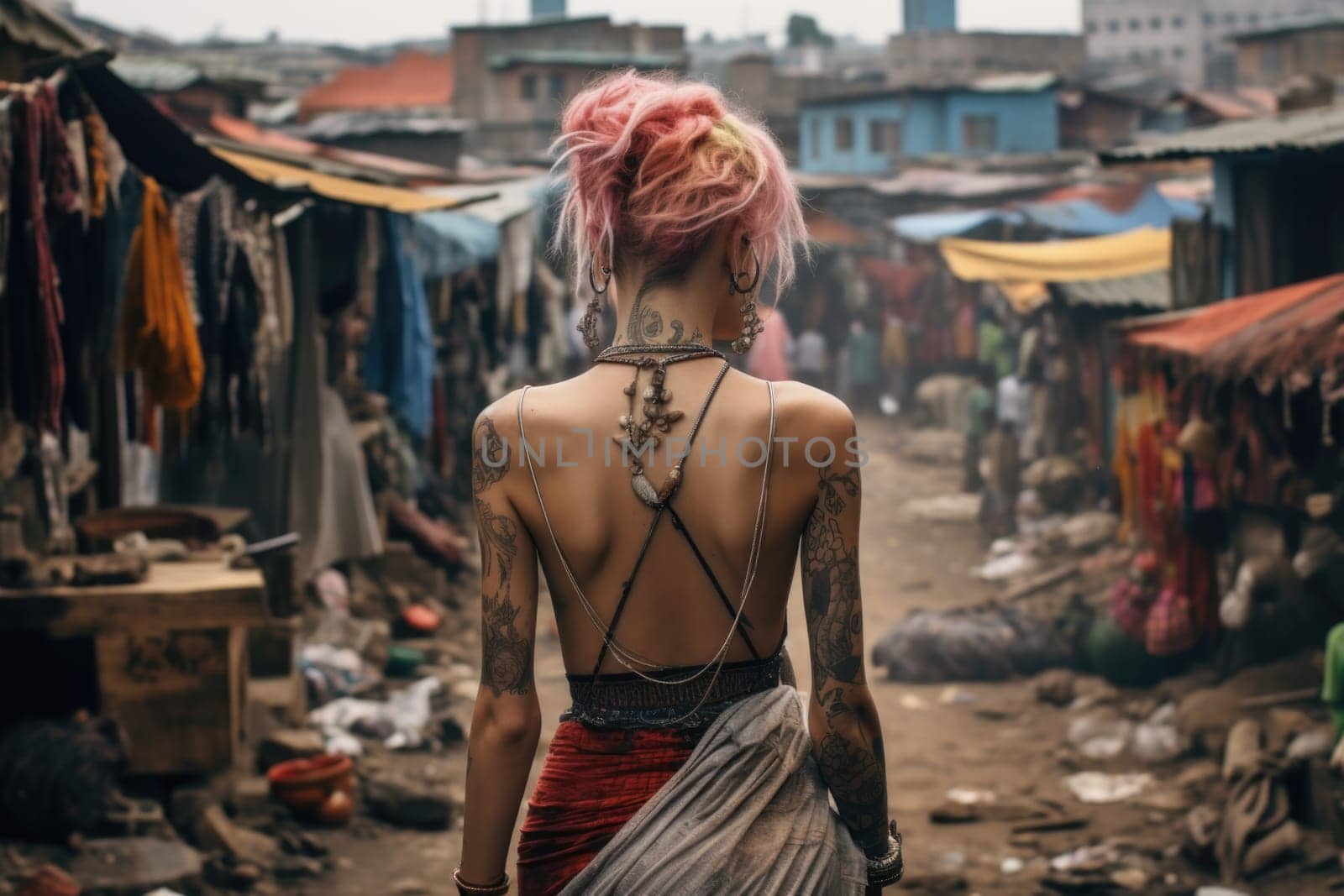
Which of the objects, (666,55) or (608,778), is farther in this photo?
(666,55)

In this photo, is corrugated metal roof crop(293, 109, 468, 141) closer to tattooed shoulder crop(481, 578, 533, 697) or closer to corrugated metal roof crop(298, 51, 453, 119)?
corrugated metal roof crop(298, 51, 453, 119)

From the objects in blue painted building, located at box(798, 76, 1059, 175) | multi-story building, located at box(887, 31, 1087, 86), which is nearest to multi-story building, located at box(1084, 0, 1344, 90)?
multi-story building, located at box(887, 31, 1087, 86)

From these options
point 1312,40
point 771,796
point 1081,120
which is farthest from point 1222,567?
point 1312,40

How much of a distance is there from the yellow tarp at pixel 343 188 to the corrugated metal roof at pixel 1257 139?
4.46 meters

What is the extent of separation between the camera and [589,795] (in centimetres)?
273

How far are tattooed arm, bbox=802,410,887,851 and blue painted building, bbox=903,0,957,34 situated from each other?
54.1 m

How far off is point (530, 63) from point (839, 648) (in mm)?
35462

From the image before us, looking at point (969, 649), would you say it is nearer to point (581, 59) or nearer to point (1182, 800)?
point (1182, 800)

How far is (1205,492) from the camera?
9984mm

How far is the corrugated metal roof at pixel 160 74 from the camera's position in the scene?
1962cm

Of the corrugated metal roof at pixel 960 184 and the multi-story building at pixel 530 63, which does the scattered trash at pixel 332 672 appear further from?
the multi-story building at pixel 530 63

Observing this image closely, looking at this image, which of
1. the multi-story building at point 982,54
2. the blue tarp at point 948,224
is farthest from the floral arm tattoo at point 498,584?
the multi-story building at point 982,54

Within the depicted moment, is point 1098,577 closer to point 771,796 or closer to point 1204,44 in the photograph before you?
point 771,796

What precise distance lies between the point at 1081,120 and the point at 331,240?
27.8m
